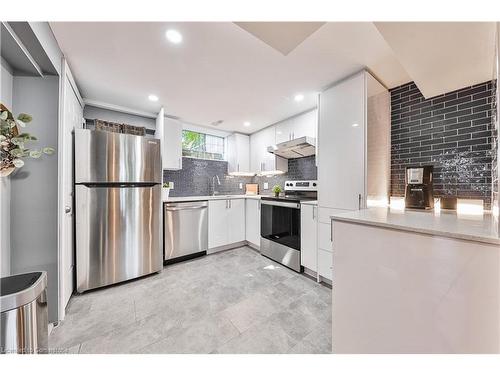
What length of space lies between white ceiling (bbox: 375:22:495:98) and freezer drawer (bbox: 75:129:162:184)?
2248mm

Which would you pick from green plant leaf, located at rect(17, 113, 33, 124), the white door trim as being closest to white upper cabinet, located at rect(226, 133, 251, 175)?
the white door trim

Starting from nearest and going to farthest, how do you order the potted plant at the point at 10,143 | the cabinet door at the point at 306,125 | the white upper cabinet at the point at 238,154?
the potted plant at the point at 10,143 → the cabinet door at the point at 306,125 → the white upper cabinet at the point at 238,154

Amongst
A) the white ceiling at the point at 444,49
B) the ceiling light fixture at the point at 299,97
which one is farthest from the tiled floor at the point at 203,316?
the ceiling light fixture at the point at 299,97

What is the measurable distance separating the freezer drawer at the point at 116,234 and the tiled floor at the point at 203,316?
0.16 meters

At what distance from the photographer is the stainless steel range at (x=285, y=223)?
2.38 meters

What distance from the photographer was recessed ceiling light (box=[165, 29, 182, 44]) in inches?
48.9

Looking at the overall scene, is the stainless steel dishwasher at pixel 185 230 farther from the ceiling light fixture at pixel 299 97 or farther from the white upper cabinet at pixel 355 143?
the ceiling light fixture at pixel 299 97

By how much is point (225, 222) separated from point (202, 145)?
5.05 ft

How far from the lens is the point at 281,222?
266cm

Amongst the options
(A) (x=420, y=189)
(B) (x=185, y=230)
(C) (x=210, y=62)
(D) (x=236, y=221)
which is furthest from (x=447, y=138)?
(B) (x=185, y=230)

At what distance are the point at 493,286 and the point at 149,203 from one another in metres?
2.56

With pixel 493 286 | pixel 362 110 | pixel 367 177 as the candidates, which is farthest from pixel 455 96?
pixel 493 286

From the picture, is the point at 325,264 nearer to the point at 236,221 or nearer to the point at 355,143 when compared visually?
the point at 355,143
